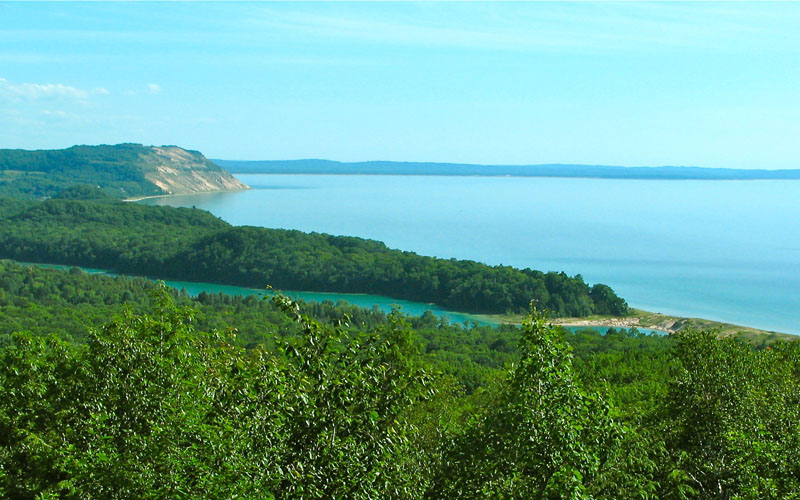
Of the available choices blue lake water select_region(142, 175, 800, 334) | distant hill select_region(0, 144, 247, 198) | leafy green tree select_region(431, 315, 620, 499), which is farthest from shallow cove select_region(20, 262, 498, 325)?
distant hill select_region(0, 144, 247, 198)

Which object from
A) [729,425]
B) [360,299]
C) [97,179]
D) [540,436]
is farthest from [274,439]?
[97,179]

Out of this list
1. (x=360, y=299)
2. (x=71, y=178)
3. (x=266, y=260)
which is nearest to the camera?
(x=360, y=299)

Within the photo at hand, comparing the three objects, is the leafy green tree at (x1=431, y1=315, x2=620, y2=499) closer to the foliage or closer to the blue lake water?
the foliage

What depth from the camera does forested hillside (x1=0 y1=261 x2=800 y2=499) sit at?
6.19 metres

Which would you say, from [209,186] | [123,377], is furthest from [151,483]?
[209,186]

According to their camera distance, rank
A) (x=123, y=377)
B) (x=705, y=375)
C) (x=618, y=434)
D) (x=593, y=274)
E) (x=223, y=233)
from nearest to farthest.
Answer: (x=618, y=434), (x=123, y=377), (x=705, y=375), (x=593, y=274), (x=223, y=233)

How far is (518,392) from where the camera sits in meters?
6.96

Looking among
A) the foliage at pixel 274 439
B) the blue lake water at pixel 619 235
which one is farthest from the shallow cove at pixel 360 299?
the foliage at pixel 274 439

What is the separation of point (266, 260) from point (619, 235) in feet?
146

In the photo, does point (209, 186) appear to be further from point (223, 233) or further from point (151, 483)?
point (151, 483)

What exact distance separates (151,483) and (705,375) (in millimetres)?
7448

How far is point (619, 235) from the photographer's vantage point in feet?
312

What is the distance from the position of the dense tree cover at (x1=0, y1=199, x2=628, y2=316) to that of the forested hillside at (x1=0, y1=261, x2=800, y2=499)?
146ft

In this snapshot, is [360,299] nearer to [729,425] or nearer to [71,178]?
[729,425]
